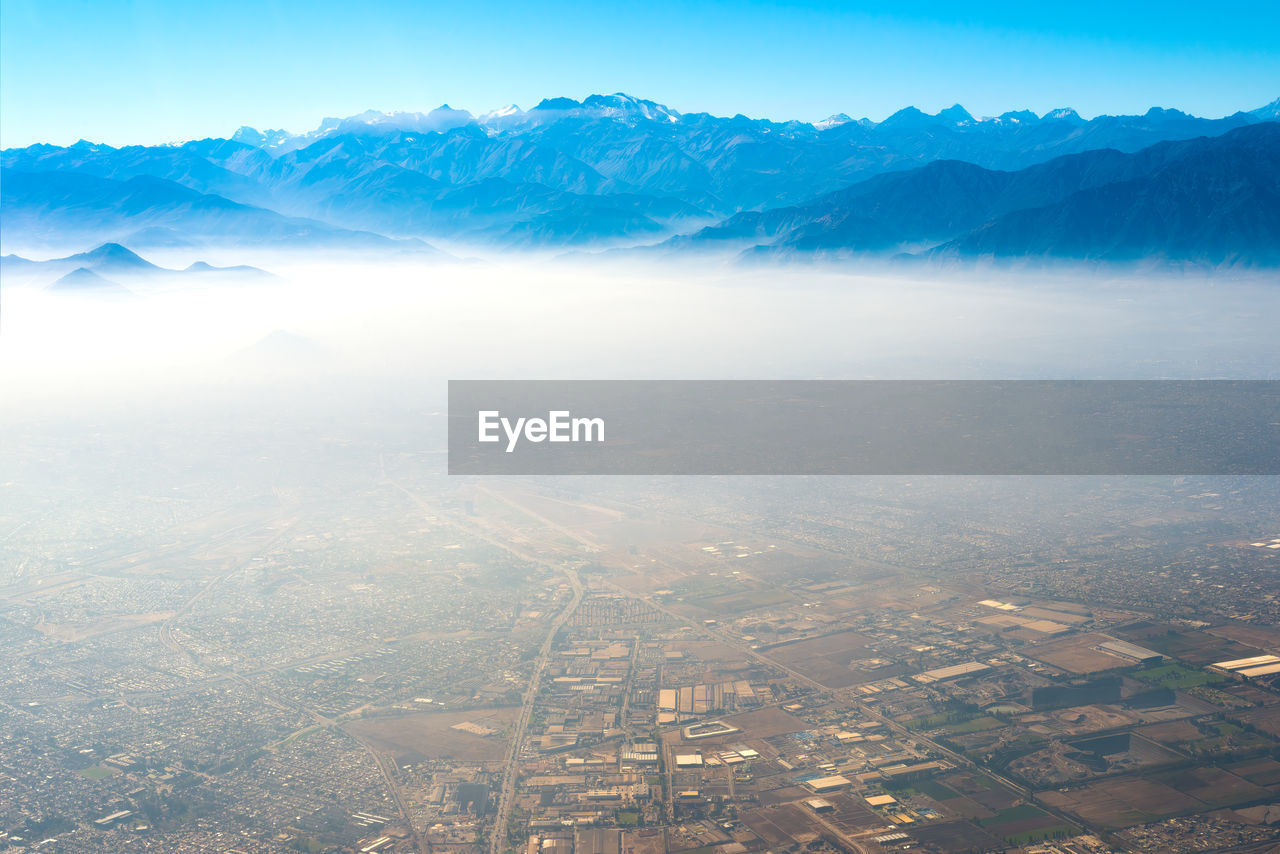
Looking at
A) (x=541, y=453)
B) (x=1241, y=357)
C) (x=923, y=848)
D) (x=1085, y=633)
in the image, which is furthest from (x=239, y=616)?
(x=1241, y=357)

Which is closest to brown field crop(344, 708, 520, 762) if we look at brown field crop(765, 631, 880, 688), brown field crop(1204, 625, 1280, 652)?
brown field crop(765, 631, 880, 688)

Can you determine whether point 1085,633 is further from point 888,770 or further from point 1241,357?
point 1241,357

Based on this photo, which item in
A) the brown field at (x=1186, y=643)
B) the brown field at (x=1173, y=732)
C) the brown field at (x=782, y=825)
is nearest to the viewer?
the brown field at (x=782, y=825)

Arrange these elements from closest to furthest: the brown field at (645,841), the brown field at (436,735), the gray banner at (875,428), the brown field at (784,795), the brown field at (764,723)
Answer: the brown field at (645,841) → the brown field at (784,795) → the brown field at (436,735) → the brown field at (764,723) → the gray banner at (875,428)

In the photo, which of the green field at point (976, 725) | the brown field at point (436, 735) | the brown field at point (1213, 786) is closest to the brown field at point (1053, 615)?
the green field at point (976, 725)

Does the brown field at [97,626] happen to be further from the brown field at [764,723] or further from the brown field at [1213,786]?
the brown field at [1213,786]

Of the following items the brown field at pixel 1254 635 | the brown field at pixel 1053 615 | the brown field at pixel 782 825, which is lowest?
the brown field at pixel 782 825
